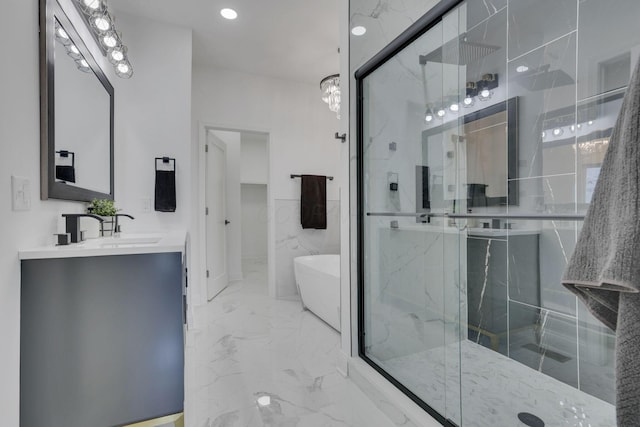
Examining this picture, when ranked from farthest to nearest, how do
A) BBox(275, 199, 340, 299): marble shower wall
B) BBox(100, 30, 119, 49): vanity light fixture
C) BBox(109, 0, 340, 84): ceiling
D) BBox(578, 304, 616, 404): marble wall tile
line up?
1. BBox(275, 199, 340, 299): marble shower wall
2. BBox(109, 0, 340, 84): ceiling
3. BBox(100, 30, 119, 49): vanity light fixture
4. BBox(578, 304, 616, 404): marble wall tile

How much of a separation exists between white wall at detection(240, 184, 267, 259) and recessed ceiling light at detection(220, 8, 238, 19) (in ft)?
13.7

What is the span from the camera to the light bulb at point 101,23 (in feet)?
6.18

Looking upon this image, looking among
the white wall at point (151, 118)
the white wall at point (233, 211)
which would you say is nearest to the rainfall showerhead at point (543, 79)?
the white wall at point (151, 118)

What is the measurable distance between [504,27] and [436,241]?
3.02ft

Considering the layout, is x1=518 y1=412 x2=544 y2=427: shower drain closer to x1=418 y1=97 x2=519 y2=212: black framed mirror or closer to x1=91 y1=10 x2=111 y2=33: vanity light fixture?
x1=418 y1=97 x2=519 y2=212: black framed mirror

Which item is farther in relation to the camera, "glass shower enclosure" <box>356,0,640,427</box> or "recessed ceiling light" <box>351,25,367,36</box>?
"recessed ceiling light" <box>351,25,367,36</box>

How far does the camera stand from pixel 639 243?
0.50 m

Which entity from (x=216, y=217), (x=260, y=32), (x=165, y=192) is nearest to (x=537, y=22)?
(x=260, y=32)

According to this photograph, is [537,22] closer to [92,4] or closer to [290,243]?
[92,4]

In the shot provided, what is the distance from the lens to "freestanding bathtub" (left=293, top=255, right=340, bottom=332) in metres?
2.81

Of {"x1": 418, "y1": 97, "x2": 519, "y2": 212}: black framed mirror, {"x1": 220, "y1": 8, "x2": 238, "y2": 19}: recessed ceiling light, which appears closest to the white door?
{"x1": 220, "y1": 8, "x2": 238, "y2": 19}: recessed ceiling light

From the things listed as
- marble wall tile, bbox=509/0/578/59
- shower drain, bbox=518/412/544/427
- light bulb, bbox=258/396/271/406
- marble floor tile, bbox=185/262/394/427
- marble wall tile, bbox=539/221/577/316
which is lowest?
light bulb, bbox=258/396/271/406

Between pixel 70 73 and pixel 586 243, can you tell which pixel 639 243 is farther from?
pixel 70 73

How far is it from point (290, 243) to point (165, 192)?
5.61ft
